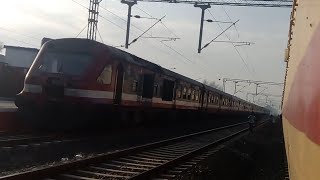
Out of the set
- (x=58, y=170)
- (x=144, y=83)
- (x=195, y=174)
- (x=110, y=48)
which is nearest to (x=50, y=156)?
(x=58, y=170)

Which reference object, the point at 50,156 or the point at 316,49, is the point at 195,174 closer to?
the point at 50,156

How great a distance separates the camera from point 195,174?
30.8 feet

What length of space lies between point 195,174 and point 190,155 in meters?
3.06

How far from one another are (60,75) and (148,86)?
548 centimetres

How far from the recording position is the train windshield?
587 inches

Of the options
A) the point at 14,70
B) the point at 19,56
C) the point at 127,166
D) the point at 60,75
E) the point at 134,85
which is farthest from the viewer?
the point at 19,56

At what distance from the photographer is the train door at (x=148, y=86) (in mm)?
19078

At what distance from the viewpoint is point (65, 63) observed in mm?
15102

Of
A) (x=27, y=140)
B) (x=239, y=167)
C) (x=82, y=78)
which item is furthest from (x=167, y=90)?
(x=27, y=140)

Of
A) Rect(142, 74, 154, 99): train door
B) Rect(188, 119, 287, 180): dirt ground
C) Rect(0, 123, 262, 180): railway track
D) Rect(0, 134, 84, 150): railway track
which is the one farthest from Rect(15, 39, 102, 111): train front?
Rect(188, 119, 287, 180): dirt ground

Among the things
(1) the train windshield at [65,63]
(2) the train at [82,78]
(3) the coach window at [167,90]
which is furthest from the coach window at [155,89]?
(1) the train windshield at [65,63]

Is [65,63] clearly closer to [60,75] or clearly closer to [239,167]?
[60,75]

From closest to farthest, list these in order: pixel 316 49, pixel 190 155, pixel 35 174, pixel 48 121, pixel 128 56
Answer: pixel 316 49 < pixel 35 174 < pixel 190 155 < pixel 48 121 < pixel 128 56

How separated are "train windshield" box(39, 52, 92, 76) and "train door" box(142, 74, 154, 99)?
4393 mm
